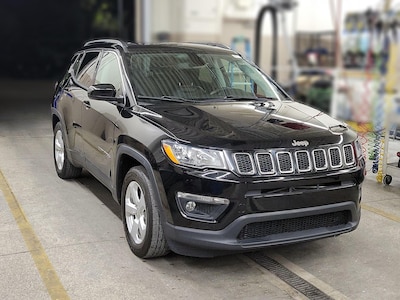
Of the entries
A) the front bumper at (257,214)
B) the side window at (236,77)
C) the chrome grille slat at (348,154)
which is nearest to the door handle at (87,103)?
the side window at (236,77)

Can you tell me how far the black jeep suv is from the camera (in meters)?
3.01

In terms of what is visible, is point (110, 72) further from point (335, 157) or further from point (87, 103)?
point (335, 157)

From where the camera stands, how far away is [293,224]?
3201 millimetres

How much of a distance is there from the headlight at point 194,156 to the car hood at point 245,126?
0.15 feet

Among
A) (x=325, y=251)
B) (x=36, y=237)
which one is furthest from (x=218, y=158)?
(x=36, y=237)

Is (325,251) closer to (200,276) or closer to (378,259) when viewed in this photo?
(378,259)

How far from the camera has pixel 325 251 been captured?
3.79 metres

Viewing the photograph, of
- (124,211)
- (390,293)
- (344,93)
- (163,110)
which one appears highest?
(344,93)

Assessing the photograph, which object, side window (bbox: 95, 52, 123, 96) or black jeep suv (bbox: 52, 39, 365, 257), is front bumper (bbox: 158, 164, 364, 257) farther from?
side window (bbox: 95, 52, 123, 96)

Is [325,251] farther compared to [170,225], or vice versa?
[325,251]

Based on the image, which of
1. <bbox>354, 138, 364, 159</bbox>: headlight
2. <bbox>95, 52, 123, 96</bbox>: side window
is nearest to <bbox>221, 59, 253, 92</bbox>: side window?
<bbox>95, 52, 123, 96</bbox>: side window

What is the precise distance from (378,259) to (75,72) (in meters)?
3.60

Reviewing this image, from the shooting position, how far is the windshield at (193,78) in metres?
3.96

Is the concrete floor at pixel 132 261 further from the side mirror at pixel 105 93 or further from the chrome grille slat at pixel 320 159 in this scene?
the side mirror at pixel 105 93
